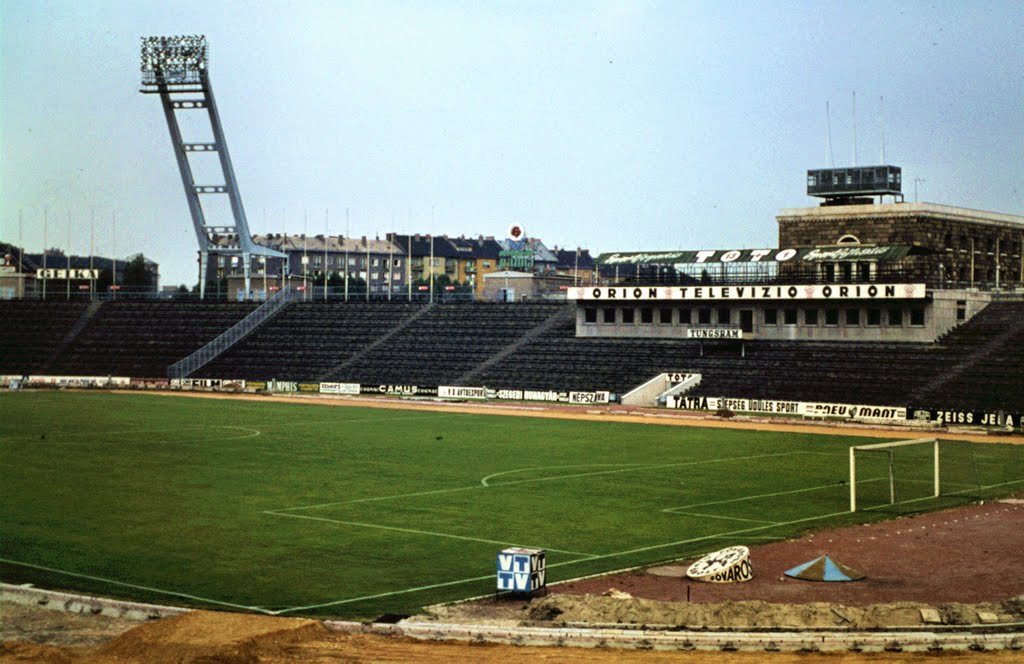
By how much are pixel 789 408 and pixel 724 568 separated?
54946 millimetres

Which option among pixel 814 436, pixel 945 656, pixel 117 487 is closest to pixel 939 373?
pixel 814 436

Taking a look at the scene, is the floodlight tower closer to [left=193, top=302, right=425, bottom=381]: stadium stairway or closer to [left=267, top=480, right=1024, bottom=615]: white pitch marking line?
[left=193, top=302, right=425, bottom=381]: stadium stairway

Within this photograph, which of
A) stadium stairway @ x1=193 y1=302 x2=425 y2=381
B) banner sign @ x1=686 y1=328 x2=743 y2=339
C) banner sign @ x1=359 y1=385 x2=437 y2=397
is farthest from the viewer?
stadium stairway @ x1=193 y1=302 x2=425 y2=381

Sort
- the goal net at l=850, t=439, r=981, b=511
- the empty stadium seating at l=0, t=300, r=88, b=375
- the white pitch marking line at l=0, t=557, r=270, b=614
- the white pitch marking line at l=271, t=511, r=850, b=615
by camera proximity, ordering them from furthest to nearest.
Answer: the empty stadium seating at l=0, t=300, r=88, b=375 < the goal net at l=850, t=439, r=981, b=511 < the white pitch marking line at l=271, t=511, r=850, b=615 < the white pitch marking line at l=0, t=557, r=270, b=614

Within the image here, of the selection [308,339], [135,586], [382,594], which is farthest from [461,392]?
[382,594]

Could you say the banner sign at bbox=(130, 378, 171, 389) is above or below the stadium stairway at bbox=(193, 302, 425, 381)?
below

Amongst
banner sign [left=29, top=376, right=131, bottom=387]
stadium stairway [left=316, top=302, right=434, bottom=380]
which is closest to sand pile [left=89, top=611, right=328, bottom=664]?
stadium stairway [left=316, top=302, right=434, bottom=380]

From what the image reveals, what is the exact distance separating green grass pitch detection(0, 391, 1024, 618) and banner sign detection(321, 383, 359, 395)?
29.5 m

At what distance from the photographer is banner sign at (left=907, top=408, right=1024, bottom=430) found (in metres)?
73.2

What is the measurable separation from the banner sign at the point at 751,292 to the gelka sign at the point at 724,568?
6351cm

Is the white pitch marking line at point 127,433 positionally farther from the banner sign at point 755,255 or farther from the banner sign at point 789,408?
the banner sign at point 755,255

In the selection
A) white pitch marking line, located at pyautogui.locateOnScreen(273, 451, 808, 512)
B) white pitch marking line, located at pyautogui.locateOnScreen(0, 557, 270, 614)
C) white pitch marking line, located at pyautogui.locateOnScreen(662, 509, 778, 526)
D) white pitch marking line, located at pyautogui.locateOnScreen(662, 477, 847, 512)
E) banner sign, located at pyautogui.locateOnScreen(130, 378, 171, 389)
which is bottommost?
white pitch marking line, located at pyautogui.locateOnScreen(0, 557, 270, 614)

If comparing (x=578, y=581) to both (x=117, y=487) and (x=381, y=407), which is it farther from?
(x=381, y=407)

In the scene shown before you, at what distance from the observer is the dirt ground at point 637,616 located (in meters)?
22.4
